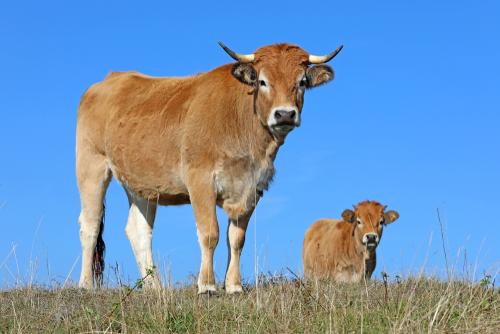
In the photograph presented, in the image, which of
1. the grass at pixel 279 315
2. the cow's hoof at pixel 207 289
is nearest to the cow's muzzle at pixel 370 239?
the cow's hoof at pixel 207 289

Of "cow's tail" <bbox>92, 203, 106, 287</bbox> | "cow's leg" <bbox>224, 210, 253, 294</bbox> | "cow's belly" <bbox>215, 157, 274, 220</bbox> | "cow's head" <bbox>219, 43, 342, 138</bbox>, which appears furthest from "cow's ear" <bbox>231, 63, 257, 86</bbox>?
"cow's tail" <bbox>92, 203, 106, 287</bbox>

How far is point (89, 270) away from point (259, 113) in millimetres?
4126

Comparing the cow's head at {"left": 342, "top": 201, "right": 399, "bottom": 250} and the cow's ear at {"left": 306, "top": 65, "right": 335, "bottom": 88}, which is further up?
the cow's ear at {"left": 306, "top": 65, "right": 335, "bottom": 88}

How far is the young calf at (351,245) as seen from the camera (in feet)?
49.7

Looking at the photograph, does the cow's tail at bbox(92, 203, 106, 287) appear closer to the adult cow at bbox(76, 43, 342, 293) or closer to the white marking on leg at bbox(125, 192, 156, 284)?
the adult cow at bbox(76, 43, 342, 293)

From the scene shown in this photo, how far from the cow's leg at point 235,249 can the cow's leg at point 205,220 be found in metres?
0.37

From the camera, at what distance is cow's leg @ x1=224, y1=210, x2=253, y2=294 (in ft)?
30.6

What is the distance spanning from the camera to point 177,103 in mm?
10438

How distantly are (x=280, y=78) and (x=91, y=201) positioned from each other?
422 cm

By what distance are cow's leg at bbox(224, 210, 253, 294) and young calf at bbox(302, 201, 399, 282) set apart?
5.04 meters

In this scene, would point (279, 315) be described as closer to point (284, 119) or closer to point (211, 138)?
point (284, 119)

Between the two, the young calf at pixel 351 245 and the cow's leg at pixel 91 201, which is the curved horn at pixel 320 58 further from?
the young calf at pixel 351 245

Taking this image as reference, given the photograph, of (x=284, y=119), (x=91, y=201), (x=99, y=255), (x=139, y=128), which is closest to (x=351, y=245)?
(x=99, y=255)

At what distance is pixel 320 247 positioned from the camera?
56.2 ft
